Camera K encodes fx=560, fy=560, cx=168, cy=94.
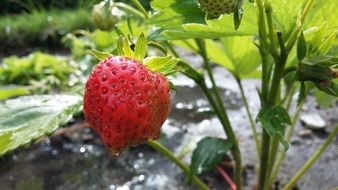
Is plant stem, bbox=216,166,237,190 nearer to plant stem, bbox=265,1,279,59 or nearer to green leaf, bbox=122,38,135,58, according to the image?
plant stem, bbox=265,1,279,59

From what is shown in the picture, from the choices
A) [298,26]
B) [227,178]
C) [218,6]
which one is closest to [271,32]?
[298,26]

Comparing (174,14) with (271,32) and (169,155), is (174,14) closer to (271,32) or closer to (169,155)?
(271,32)

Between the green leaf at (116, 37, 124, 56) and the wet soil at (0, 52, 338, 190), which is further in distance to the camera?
the wet soil at (0, 52, 338, 190)

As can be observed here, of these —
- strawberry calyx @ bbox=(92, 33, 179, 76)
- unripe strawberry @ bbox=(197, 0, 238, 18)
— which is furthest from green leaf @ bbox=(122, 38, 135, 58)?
unripe strawberry @ bbox=(197, 0, 238, 18)

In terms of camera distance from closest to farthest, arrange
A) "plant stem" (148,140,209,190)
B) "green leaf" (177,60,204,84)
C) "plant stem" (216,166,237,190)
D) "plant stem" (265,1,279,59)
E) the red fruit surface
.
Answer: the red fruit surface, "plant stem" (265,1,279,59), "green leaf" (177,60,204,84), "plant stem" (148,140,209,190), "plant stem" (216,166,237,190)

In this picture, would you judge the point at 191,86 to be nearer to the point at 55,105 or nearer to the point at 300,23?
the point at 55,105

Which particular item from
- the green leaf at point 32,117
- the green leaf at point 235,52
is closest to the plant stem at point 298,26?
the green leaf at point 235,52
